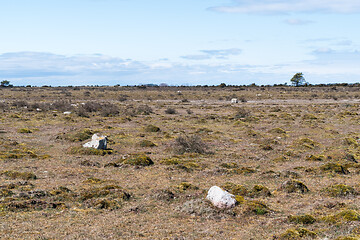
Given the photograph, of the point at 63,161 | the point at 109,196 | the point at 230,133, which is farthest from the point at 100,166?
the point at 230,133

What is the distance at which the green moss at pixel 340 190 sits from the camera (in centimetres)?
1449

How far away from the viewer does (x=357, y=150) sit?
24703 millimetres

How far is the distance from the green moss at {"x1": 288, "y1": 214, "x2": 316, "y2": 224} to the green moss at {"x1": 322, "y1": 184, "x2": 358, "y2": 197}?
3539 mm

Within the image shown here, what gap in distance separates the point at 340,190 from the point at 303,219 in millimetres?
4271

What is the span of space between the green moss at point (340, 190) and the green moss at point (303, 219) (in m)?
3.54

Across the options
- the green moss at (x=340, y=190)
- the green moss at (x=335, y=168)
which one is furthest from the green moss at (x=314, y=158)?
the green moss at (x=340, y=190)

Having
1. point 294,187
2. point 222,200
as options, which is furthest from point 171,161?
point 222,200

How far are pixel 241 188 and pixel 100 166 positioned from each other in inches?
344

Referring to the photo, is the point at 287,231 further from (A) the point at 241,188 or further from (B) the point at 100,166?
(B) the point at 100,166

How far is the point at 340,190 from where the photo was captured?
48.3 feet

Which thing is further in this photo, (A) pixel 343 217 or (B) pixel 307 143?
(B) pixel 307 143

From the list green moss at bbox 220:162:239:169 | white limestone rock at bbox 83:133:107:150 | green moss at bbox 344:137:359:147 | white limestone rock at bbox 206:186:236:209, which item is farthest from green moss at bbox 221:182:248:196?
green moss at bbox 344:137:359:147

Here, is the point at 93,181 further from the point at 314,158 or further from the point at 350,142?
the point at 350,142

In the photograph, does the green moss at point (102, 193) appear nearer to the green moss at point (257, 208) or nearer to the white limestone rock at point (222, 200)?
the white limestone rock at point (222, 200)
